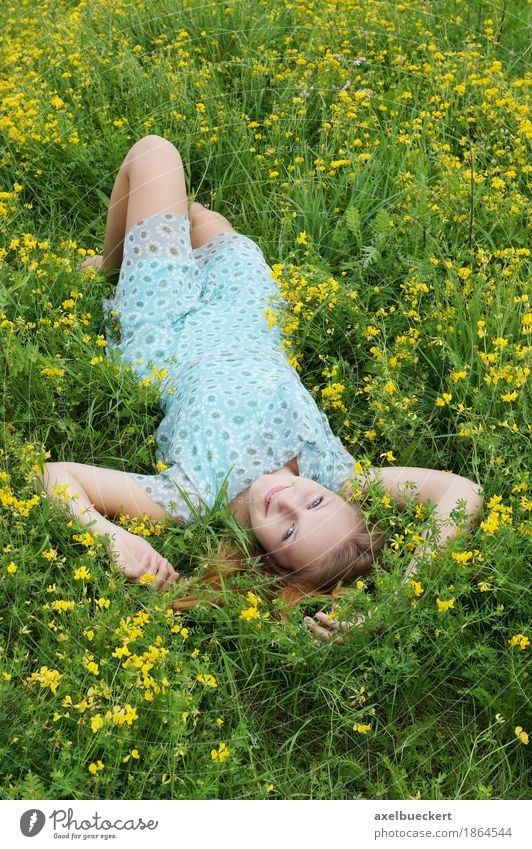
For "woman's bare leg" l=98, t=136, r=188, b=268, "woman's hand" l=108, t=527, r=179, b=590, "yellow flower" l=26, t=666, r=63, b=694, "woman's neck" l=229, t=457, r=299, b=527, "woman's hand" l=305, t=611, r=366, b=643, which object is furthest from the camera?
"woman's bare leg" l=98, t=136, r=188, b=268

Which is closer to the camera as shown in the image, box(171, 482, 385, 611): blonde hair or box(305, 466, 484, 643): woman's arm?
box(305, 466, 484, 643): woman's arm

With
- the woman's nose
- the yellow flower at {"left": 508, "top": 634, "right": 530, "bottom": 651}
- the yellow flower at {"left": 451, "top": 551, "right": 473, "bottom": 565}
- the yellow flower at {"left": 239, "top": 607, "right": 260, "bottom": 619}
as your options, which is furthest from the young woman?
the yellow flower at {"left": 508, "top": 634, "right": 530, "bottom": 651}

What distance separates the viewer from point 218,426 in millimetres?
3416

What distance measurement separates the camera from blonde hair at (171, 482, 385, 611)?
313 cm

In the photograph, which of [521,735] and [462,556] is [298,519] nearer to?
[462,556]

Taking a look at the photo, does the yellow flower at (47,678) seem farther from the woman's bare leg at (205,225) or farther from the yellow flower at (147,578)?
the woman's bare leg at (205,225)

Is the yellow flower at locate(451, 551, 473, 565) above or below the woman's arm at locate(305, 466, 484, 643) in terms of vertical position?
above

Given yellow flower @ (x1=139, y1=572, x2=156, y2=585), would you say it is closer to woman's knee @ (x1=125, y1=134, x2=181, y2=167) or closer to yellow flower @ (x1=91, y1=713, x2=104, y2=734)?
yellow flower @ (x1=91, y1=713, x2=104, y2=734)

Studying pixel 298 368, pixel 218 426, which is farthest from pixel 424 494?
pixel 298 368

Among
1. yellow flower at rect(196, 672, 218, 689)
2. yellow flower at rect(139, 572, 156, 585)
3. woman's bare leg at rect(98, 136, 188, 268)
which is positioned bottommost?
yellow flower at rect(196, 672, 218, 689)

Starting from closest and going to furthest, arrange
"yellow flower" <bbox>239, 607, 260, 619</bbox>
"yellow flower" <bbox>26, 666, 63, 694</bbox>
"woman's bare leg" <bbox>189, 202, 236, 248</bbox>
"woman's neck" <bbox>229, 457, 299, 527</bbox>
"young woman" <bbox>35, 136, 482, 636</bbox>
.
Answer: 1. "yellow flower" <bbox>26, 666, 63, 694</bbox>
2. "yellow flower" <bbox>239, 607, 260, 619</bbox>
3. "young woman" <bbox>35, 136, 482, 636</bbox>
4. "woman's neck" <bbox>229, 457, 299, 527</bbox>
5. "woman's bare leg" <bbox>189, 202, 236, 248</bbox>

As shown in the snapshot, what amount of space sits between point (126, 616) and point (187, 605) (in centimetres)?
22

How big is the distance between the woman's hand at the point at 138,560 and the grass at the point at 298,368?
0.05 m
